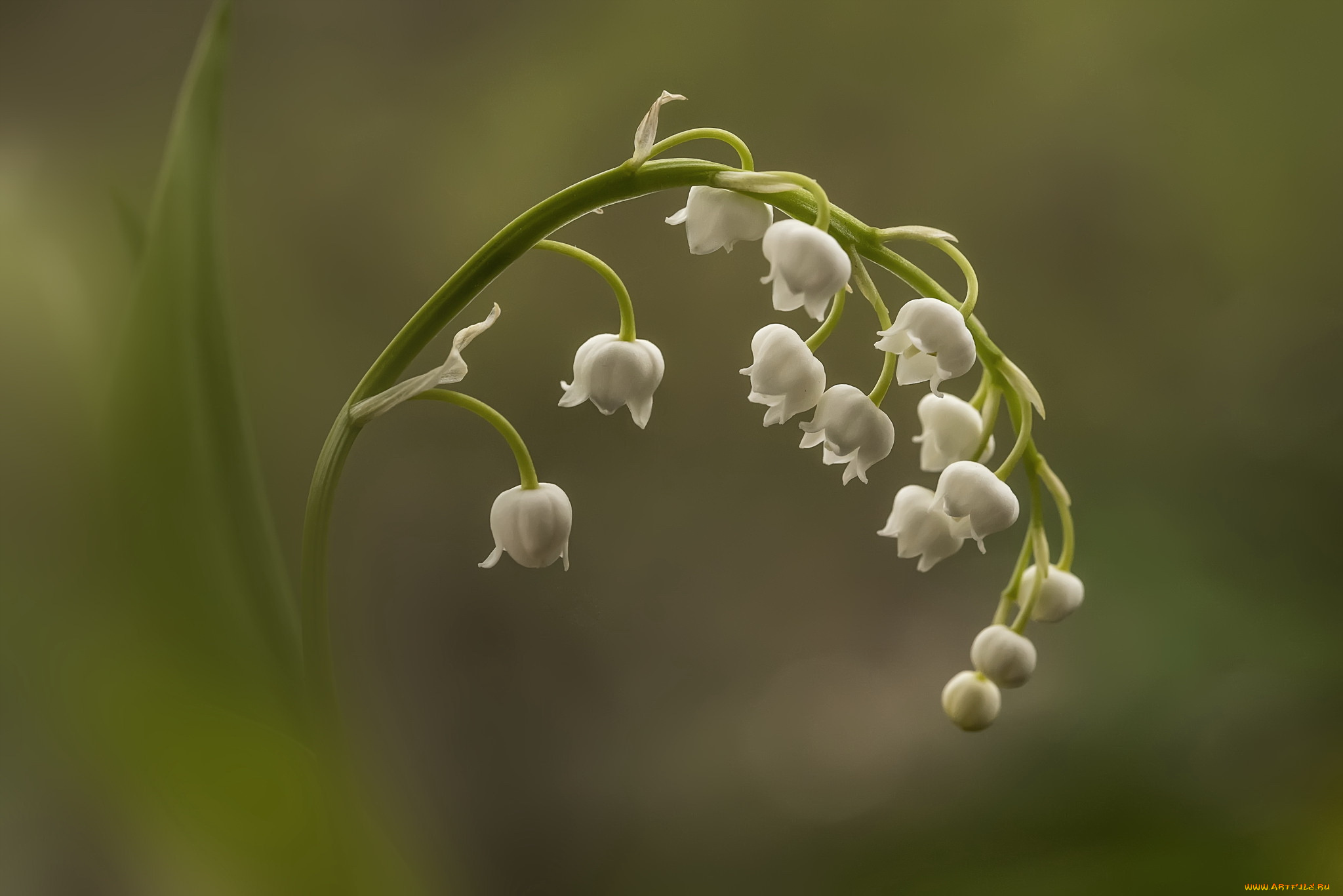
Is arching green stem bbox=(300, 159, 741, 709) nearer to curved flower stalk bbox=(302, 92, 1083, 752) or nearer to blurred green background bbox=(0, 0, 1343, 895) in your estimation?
curved flower stalk bbox=(302, 92, 1083, 752)

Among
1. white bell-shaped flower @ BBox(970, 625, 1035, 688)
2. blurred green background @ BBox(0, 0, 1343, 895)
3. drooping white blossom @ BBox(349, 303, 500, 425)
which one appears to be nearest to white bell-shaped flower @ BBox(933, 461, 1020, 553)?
white bell-shaped flower @ BBox(970, 625, 1035, 688)

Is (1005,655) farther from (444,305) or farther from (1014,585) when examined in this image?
(444,305)

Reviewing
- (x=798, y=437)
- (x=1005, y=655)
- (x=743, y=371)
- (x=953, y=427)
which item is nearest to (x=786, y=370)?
(x=743, y=371)

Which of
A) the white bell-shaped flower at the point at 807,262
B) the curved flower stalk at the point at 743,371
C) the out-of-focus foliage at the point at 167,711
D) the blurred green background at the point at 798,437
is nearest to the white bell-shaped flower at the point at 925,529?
the curved flower stalk at the point at 743,371

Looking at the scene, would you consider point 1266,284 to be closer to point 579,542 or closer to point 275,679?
point 579,542

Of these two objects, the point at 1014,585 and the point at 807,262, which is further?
the point at 1014,585

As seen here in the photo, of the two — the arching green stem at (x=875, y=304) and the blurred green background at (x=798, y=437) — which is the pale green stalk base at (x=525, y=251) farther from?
the blurred green background at (x=798, y=437)

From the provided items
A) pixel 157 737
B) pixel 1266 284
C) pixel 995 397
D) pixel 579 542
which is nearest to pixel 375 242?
pixel 579 542

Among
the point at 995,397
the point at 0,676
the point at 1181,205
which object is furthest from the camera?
the point at 1181,205
